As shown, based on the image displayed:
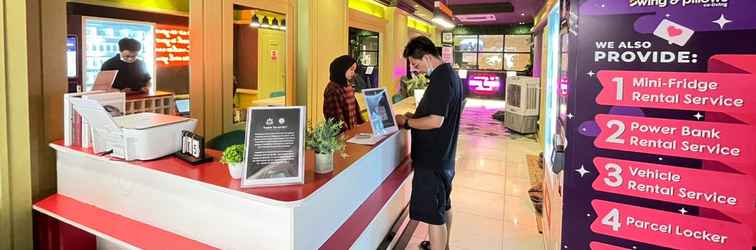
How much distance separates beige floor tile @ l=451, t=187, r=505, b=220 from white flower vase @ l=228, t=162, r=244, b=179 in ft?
9.93

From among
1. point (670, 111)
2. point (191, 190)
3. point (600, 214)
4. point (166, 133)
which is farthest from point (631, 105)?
point (166, 133)

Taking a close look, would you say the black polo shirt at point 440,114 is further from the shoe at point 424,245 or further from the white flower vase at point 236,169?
the white flower vase at point 236,169

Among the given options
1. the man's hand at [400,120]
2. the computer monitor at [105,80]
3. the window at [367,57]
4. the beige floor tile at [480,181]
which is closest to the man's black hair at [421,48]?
the man's hand at [400,120]

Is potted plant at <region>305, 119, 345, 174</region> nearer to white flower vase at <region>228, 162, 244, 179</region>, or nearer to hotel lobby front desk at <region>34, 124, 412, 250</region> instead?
hotel lobby front desk at <region>34, 124, 412, 250</region>

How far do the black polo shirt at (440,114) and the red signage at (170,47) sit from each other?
1.98 metres

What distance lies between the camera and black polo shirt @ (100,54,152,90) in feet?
10.3

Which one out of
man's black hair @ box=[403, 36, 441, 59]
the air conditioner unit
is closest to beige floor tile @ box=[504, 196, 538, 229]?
man's black hair @ box=[403, 36, 441, 59]

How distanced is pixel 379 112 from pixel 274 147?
1.19m

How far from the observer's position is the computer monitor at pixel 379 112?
8.79ft

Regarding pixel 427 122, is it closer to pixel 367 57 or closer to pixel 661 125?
pixel 661 125

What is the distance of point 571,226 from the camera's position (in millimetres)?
1833

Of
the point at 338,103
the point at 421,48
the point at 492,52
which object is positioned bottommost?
the point at 338,103

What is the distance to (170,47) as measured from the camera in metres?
3.49

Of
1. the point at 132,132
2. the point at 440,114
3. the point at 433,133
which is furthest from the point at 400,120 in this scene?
the point at 132,132
